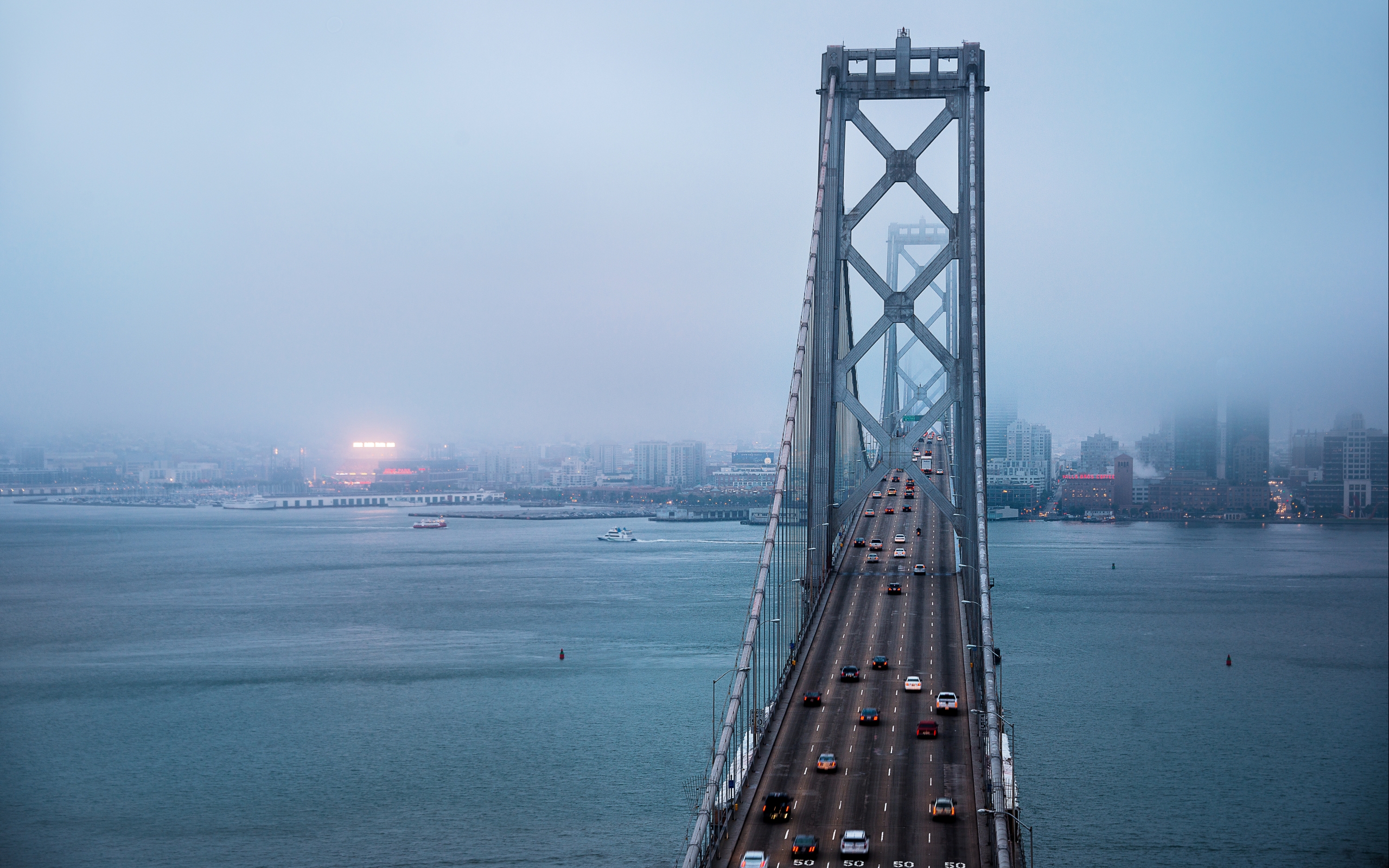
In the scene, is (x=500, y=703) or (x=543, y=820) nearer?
(x=543, y=820)

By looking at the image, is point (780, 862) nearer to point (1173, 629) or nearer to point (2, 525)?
point (1173, 629)

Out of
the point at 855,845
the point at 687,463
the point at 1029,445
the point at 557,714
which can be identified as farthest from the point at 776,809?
the point at 687,463

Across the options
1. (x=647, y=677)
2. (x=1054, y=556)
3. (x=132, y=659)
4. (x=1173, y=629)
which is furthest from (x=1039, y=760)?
(x=1054, y=556)

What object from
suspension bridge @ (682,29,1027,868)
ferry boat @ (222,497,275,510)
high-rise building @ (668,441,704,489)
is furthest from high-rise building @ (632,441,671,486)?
suspension bridge @ (682,29,1027,868)

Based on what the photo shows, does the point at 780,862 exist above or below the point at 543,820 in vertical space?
above

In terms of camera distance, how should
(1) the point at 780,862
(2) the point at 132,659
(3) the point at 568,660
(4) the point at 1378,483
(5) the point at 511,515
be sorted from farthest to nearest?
(5) the point at 511,515 < (2) the point at 132,659 < (3) the point at 568,660 < (4) the point at 1378,483 < (1) the point at 780,862

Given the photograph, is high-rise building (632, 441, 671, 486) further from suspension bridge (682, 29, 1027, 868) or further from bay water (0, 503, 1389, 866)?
suspension bridge (682, 29, 1027, 868)

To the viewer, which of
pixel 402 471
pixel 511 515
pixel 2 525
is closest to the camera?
pixel 2 525
